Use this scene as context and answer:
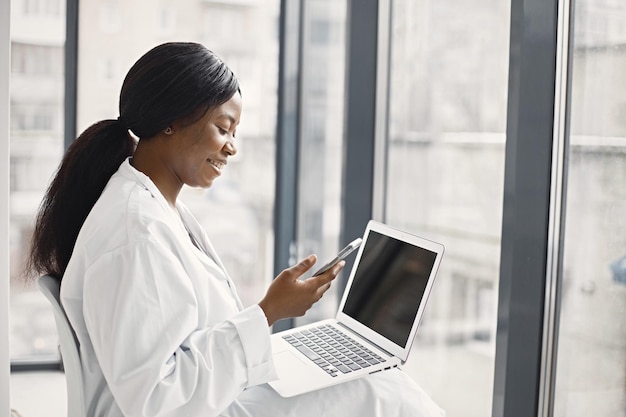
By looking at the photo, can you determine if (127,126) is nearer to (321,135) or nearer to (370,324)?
(370,324)

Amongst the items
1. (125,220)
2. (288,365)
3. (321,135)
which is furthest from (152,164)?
(321,135)

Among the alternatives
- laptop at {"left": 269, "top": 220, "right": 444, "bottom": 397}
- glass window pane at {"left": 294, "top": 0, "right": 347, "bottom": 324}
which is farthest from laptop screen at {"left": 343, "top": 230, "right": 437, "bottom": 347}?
glass window pane at {"left": 294, "top": 0, "right": 347, "bottom": 324}

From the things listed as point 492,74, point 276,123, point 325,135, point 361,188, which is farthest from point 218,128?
point 276,123

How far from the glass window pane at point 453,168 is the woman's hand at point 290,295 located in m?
0.59

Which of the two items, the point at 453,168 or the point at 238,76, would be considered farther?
the point at 238,76

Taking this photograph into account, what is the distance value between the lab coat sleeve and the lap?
9 cm

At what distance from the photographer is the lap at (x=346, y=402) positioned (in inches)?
45.0

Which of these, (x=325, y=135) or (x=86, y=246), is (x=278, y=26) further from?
(x=86, y=246)

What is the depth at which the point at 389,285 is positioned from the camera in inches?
53.8

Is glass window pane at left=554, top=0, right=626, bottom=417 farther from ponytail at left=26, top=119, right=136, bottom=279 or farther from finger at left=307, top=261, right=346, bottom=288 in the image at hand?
ponytail at left=26, top=119, right=136, bottom=279

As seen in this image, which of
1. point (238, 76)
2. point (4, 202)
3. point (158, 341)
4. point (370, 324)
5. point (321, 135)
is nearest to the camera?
point (158, 341)

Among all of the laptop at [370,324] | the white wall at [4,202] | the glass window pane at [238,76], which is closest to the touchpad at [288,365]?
the laptop at [370,324]

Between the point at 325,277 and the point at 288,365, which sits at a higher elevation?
the point at 325,277

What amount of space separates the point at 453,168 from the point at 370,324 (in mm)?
547
